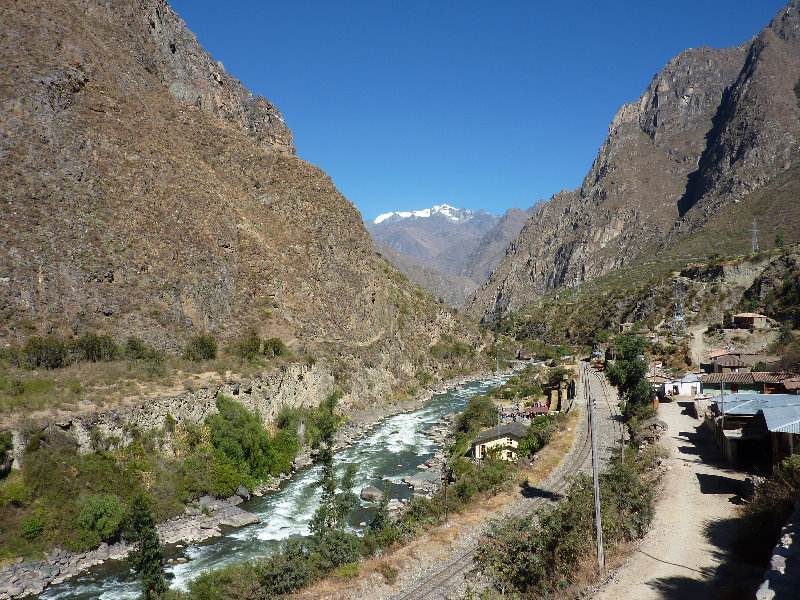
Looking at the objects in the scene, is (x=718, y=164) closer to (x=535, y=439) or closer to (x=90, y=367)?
(x=535, y=439)

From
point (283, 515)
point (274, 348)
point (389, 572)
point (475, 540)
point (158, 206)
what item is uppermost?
point (158, 206)

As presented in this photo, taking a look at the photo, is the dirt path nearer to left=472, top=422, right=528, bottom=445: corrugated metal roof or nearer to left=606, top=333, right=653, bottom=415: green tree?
left=606, top=333, right=653, bottom=415: green tree

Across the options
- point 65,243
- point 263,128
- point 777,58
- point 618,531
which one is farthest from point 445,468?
point 777,58

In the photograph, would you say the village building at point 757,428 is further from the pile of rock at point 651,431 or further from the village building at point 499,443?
the village building at point 499,443

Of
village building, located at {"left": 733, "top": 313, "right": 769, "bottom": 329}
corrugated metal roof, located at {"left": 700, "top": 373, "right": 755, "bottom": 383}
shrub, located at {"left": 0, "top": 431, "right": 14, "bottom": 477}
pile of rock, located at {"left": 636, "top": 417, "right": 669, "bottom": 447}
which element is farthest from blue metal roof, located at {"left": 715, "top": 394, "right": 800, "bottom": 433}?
village building, located at {"left": 733, "top": 313, "right": 769, "bottom": 329}

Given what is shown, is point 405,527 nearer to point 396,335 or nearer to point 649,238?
point 396,335

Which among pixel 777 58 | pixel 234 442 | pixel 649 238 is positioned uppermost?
pixel 777 58

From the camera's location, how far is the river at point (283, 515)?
2091 centimetres

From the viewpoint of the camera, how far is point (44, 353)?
108 ft

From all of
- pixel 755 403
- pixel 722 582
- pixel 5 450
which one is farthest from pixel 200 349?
pixel 755 403


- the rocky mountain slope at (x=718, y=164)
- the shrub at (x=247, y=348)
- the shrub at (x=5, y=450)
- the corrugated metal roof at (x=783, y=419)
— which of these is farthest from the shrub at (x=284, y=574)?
the rocky mountain slope at (x=718, y=164)

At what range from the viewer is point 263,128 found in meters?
76.5

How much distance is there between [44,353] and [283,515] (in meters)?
19.7

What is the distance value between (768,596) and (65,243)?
46.1m
